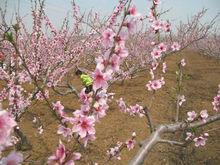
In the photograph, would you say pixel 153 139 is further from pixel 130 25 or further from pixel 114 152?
pixel 114 152

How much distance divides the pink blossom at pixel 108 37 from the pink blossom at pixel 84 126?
0.46 meters

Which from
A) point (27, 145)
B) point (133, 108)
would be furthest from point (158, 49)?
point (27, 145)

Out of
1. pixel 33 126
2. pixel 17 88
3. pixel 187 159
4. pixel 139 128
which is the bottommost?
pixel 187 159

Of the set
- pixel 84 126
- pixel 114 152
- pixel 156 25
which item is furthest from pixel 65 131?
pixel 114 152

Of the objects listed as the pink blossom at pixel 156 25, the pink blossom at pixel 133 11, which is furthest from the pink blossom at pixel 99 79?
the pink blossom at pixel 156 25

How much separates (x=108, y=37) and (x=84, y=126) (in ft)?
1.86

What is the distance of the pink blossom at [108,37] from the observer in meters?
2.15

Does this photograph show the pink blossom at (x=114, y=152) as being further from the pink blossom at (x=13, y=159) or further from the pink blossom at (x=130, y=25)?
the pink blossom at (x=13, y=159)

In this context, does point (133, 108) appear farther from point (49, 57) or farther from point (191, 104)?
point (191, 104)

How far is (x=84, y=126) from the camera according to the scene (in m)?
2.24

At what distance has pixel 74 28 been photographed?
8.58m

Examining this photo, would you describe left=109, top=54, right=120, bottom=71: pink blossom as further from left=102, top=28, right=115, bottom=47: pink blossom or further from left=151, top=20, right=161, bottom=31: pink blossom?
left=151, top=20, right=161, bottom=31: pink blossom

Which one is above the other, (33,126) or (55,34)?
(55,34)

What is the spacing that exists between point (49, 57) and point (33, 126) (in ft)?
6.24
